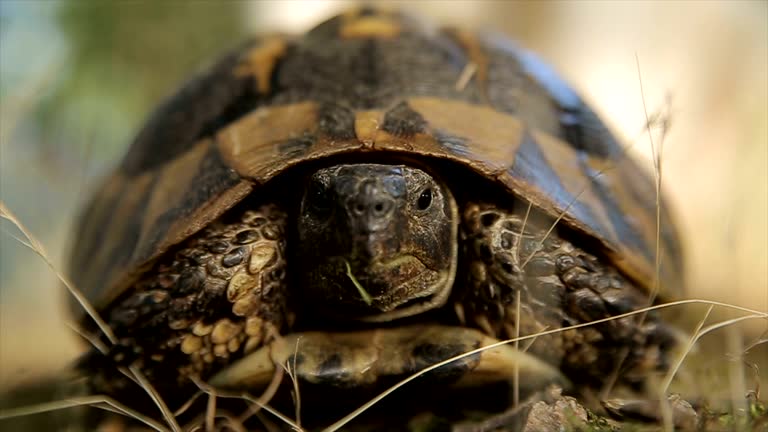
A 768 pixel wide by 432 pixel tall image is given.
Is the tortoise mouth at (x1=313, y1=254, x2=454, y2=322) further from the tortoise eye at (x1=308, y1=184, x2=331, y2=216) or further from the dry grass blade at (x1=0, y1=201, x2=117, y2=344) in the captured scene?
the dry grass blade at (x1=0, y1=201, x2=117, y2=344)

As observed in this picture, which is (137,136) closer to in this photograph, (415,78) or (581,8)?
(415,78)

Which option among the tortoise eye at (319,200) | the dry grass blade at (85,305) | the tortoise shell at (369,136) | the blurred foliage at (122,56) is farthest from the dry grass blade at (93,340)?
the blurred foliage at (122,56)

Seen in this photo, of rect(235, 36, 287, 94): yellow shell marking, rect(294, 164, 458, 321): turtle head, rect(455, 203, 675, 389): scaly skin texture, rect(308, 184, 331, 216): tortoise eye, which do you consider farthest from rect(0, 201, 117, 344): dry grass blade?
rect(455, 203, 675, 389): scaly skin texture

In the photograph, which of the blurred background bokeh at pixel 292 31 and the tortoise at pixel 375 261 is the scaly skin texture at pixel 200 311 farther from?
the blurred background bokeh at pixel 292 31

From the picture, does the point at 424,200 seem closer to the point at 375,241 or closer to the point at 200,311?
the point at 375,241

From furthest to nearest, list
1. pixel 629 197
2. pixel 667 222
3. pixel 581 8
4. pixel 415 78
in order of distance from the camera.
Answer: pixel 581 8 → pixel 667 222 → pixel 629 197 → pixel 415 78

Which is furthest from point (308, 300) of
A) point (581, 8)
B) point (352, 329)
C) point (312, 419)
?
point (581, 8)
